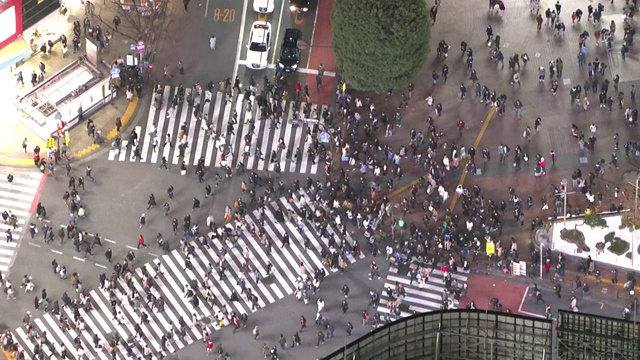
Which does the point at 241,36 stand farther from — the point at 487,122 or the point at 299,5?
the point at 487,122

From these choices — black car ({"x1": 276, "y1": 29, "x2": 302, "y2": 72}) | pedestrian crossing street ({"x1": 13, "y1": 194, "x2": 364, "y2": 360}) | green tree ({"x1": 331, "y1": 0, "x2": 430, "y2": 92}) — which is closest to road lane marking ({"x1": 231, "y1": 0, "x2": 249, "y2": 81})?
black car ({"x1": 276, "y1": 29, "x2": 302, "y2": 72})

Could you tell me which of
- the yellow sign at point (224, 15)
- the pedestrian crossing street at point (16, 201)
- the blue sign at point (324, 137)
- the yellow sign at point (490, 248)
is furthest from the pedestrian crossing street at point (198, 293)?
the yellow sign at point (224, 15)

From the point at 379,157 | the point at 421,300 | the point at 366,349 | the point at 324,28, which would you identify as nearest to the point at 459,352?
the point at 366,349

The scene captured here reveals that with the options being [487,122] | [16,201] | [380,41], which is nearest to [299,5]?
[380,41]

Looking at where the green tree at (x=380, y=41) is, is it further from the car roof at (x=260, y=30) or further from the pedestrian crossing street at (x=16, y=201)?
the pedestrian crossing street at (x=16, y=201)

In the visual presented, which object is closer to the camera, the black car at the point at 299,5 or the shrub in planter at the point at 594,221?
the shrub in planter at the point at 594,221
